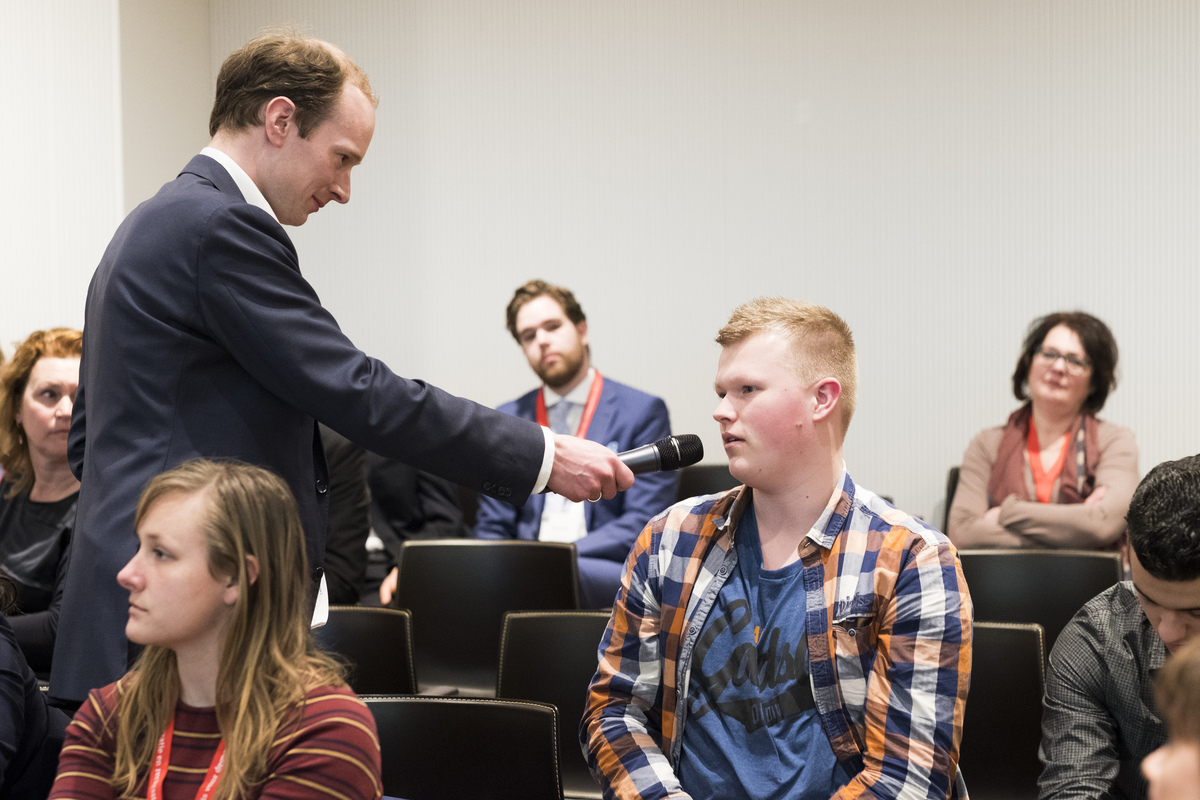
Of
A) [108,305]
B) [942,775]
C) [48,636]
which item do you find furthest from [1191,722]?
[48,636]

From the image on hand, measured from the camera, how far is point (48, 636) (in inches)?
104

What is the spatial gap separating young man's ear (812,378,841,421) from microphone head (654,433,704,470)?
205mm

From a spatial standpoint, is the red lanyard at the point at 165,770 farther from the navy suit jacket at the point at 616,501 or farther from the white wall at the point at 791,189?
the white wall at the point at 791,189

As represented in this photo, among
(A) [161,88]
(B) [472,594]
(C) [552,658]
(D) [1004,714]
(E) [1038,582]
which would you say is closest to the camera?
(D) [1004,714]

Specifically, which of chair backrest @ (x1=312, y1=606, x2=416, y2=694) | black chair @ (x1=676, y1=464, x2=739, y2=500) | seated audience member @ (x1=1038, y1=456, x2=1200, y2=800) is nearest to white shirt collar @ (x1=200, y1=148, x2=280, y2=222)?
chair backrest @ (x1=312, y1=606, x2=416, y2=694)

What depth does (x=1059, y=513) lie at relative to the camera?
357 cm

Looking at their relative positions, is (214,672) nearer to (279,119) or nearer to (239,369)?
(239,369)

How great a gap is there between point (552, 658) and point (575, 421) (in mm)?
1646

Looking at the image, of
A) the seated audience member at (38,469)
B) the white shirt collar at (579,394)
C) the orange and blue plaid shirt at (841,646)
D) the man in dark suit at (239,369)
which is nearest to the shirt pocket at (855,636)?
the orange and blue plaid shirt at (841,646)

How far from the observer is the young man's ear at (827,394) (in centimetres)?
166

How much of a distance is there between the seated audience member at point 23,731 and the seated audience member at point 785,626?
796 millimetres

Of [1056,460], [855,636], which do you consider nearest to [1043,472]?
[1056,460]

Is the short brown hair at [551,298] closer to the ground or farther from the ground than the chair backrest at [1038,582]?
farther from the ground

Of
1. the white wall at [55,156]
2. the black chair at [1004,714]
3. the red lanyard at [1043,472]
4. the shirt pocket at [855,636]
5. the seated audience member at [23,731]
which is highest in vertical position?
the white wall at [55,156]
